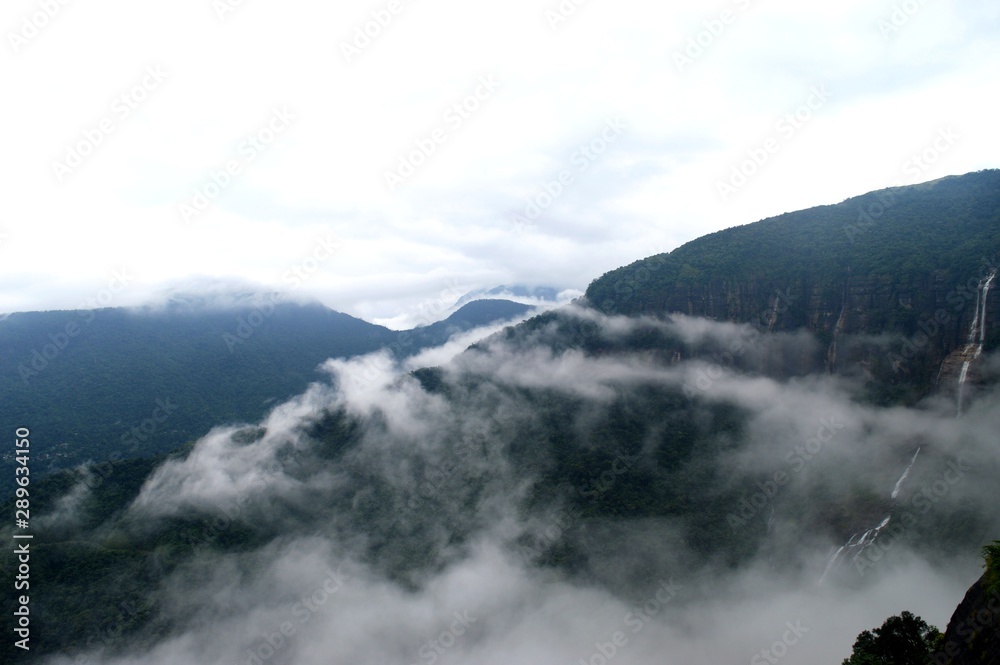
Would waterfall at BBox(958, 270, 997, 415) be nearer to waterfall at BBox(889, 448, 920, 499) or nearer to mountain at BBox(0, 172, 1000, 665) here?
mountain at BBox(0, 172, 1000, 665)

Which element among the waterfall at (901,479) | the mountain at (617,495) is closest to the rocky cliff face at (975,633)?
the mountain at (617,495)

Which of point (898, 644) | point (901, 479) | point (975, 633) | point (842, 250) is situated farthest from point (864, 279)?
point (975, 633)

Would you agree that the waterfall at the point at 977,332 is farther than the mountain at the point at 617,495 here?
Yes

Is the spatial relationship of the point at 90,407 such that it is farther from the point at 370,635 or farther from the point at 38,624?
the point at 370,635

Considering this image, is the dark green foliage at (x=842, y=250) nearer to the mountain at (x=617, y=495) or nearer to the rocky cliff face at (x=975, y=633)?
the mountain at (x=617, y=495)

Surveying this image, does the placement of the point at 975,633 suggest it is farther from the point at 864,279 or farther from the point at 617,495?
the point at 864,279

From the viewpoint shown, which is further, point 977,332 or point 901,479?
point 977,332

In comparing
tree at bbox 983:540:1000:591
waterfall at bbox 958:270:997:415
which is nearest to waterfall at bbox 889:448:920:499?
waterfall at bbox 958:270:997:415
